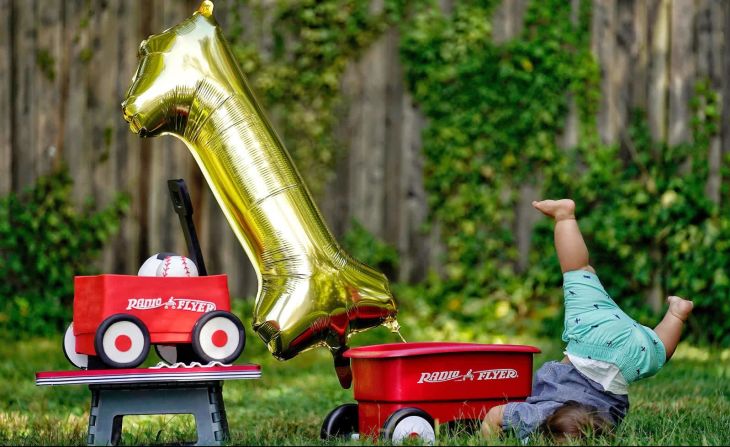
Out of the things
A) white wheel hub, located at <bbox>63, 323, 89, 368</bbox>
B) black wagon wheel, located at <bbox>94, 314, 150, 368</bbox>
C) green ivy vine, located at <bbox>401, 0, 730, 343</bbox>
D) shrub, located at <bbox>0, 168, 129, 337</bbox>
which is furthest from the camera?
shrub, located at <bbox>0, 168, 129, 337</bbox>

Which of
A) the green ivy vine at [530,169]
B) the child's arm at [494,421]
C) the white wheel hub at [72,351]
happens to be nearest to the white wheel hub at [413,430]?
the child's arm at [494,421]

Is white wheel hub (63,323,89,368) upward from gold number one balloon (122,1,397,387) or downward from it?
downward

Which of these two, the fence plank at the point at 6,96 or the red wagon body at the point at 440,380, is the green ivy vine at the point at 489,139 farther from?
the red wagon body at the point at 440,380

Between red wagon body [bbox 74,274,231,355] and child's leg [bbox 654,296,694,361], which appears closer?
red wagon body [bbox 74,274,231,355]

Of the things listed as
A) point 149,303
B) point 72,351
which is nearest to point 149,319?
point 149,303

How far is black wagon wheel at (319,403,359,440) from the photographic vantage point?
→ 3.70 m

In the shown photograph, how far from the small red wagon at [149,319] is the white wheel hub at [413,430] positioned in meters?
0.53

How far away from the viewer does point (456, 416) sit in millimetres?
3566

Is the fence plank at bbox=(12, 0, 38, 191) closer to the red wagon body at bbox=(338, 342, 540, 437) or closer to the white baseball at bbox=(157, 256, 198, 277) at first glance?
the white baseball at bbox=(157, 256, 198, 277)

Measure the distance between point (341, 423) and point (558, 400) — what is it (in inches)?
28.7

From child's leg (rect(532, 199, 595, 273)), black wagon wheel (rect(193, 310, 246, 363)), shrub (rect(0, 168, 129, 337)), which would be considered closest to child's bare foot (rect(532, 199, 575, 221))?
child's leg (rect(532, 199, 595, 273))

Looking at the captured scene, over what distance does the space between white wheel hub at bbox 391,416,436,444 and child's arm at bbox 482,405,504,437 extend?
165mm

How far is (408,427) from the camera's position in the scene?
3.41 meters

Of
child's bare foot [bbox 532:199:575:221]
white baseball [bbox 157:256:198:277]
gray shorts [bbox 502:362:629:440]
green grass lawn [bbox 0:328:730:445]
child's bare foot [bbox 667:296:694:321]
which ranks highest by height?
child's bare foot [bbox 532:199:575:221]
